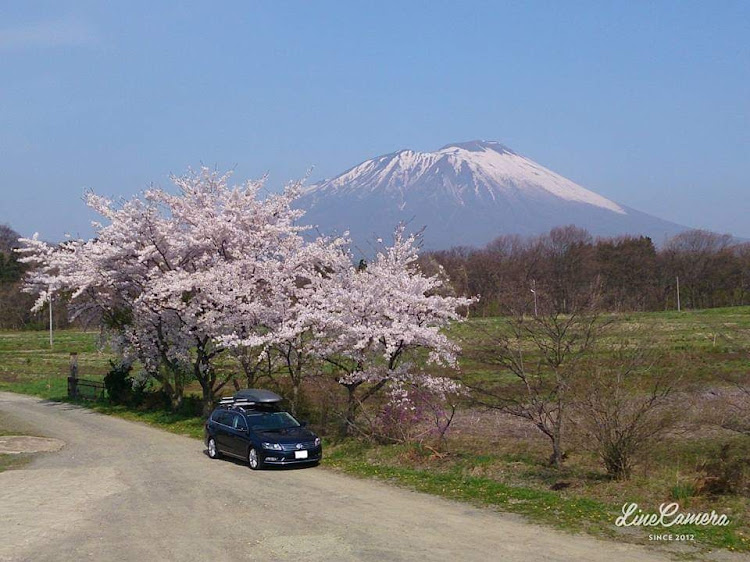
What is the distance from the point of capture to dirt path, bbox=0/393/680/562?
10117mm

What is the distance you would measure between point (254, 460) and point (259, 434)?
604 mm

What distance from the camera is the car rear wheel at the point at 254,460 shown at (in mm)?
17328

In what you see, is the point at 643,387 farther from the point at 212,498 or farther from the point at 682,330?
the point at 682,330

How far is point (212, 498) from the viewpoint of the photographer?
1409 cm

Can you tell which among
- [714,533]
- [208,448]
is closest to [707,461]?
[714,533]

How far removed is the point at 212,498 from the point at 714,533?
27.5 ft

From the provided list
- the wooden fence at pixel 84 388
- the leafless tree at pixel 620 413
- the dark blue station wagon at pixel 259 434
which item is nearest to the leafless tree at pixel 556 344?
the leafless tree at pixel 620 413

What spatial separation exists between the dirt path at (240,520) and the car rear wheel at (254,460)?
13.9 inches

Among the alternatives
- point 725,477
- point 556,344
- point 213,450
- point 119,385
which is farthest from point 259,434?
point 119,385

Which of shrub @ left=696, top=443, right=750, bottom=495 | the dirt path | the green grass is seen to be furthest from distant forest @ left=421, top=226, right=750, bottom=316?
shrub @ left=696, top=443, right=750, bottom=495

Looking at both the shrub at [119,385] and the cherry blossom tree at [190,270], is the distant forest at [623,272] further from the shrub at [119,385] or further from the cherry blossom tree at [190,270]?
the cherry blossom tree at [190,270]

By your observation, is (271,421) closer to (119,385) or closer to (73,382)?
(119,385)

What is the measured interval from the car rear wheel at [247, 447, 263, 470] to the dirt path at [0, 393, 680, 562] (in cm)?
35

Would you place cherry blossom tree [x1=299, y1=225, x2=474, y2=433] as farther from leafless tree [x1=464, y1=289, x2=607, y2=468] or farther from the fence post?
the fence post
